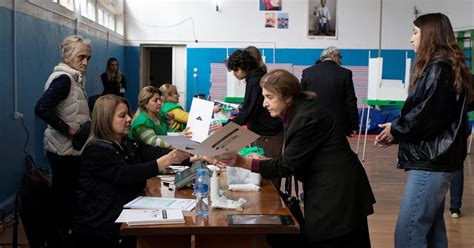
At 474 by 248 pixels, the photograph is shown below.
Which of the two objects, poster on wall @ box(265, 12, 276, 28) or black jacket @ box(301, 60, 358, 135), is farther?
poster on wall @ box(265, 12, 276, 28)

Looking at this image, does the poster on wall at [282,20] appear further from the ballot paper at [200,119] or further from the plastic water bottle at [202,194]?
the plastic water bottle at [202,194]

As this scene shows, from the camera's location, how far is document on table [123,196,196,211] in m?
2.11

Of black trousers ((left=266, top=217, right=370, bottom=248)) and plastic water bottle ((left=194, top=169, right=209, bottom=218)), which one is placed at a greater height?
plastic water bottle ((left=194, top=169, right=209, bottom=218))

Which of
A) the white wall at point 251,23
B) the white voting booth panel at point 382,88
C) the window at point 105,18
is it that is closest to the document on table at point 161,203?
the white voting booth panel at point 382,88

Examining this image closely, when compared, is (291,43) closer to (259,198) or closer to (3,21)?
(3,21)

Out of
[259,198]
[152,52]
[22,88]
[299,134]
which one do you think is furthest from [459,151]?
[152,52]

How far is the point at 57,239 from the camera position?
242 centimetres

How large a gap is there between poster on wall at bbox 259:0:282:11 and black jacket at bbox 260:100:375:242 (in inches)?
387

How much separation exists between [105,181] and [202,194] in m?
0.55

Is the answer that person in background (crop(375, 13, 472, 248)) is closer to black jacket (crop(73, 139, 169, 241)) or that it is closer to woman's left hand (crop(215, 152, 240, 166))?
woman's left hand (crop(215, 152, 240, 166))

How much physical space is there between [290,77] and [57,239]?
139cm

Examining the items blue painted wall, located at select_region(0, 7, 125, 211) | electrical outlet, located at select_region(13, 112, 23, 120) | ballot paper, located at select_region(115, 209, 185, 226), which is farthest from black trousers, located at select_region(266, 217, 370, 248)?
electrical outlet, located at select_region(13, 112, 23, 120)

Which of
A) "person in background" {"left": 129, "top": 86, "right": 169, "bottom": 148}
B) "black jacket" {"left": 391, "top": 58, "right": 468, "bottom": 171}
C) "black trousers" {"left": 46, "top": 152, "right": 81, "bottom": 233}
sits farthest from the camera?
"person in background" {"left": 129, "top": 86, "right": 169, "bottom": 148}

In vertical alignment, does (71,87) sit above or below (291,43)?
below
